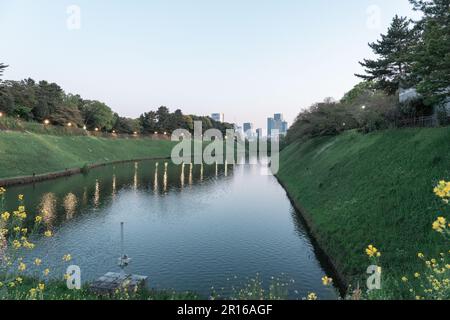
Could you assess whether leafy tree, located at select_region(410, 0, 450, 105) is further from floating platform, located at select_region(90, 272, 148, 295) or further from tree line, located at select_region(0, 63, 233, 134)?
tree line, located at select_region(0, 63, 233, 134)

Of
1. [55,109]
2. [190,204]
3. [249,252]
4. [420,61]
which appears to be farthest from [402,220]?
[55,109]

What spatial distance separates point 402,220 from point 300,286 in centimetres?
725

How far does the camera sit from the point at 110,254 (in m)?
22.1

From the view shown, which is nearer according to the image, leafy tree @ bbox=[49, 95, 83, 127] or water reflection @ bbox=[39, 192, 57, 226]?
water reflection @ bbox=[39, 192, 57, 226]

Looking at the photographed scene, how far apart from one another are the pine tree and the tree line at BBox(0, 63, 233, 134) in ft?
276

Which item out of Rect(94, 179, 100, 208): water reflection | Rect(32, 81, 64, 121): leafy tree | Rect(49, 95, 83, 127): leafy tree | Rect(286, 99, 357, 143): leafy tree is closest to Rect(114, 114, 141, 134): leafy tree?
Rect(49, 95, 83, 127): leafy tree

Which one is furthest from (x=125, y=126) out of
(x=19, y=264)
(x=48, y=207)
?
(x=19, y=264)

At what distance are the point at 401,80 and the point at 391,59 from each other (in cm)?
337

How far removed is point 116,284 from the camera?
1465 cm

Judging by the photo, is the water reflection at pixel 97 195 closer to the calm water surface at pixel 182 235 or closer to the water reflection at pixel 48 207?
the calm water surface at pixel 182 235

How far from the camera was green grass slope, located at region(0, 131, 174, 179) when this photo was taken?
54.0 meters

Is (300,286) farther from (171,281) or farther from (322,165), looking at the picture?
(322,165)

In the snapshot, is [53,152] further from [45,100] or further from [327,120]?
[327,120]

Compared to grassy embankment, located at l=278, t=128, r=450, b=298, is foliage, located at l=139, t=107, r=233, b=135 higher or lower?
higher
